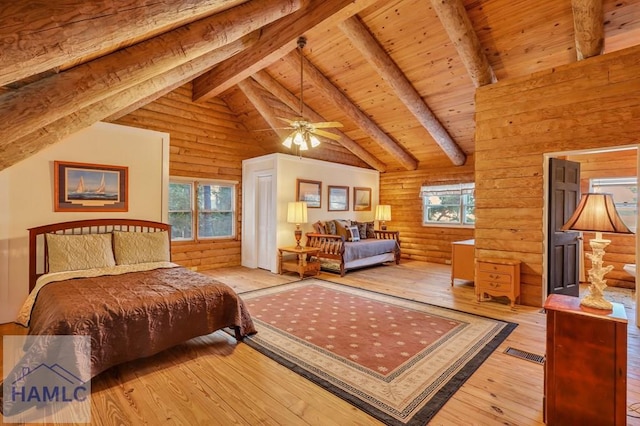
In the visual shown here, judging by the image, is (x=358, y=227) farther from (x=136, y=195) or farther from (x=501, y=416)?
(x=501, y=416)

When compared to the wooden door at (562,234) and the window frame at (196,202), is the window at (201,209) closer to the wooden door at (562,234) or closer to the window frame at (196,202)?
the window frame at (196,202)

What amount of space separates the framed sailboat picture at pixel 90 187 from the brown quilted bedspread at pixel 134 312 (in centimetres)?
131

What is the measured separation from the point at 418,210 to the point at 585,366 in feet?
20.4

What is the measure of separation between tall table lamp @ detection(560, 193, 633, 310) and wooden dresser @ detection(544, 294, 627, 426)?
94mm

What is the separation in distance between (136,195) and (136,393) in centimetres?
292

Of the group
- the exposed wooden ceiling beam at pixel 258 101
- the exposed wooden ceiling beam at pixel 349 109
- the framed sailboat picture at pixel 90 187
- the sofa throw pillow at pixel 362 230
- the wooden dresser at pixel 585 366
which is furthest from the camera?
the sofa throw pillow at pixel 362 230

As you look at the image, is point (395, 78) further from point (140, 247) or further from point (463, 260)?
point (140, 247)

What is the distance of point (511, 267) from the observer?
3975 mm

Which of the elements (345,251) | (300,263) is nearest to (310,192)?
(345,251)

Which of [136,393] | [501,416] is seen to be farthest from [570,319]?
[136,393]

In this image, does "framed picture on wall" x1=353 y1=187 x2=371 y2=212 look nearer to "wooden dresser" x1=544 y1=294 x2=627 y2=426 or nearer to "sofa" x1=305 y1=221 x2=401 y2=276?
"sofa" x1=305 y1=221 x2=401 y2=276

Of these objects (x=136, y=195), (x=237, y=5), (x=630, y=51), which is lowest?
(x=136, y=195)

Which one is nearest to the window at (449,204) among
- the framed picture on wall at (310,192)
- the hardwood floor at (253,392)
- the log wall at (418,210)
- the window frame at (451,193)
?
the window frame at (451,193)

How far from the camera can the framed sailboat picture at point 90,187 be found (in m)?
3.75
